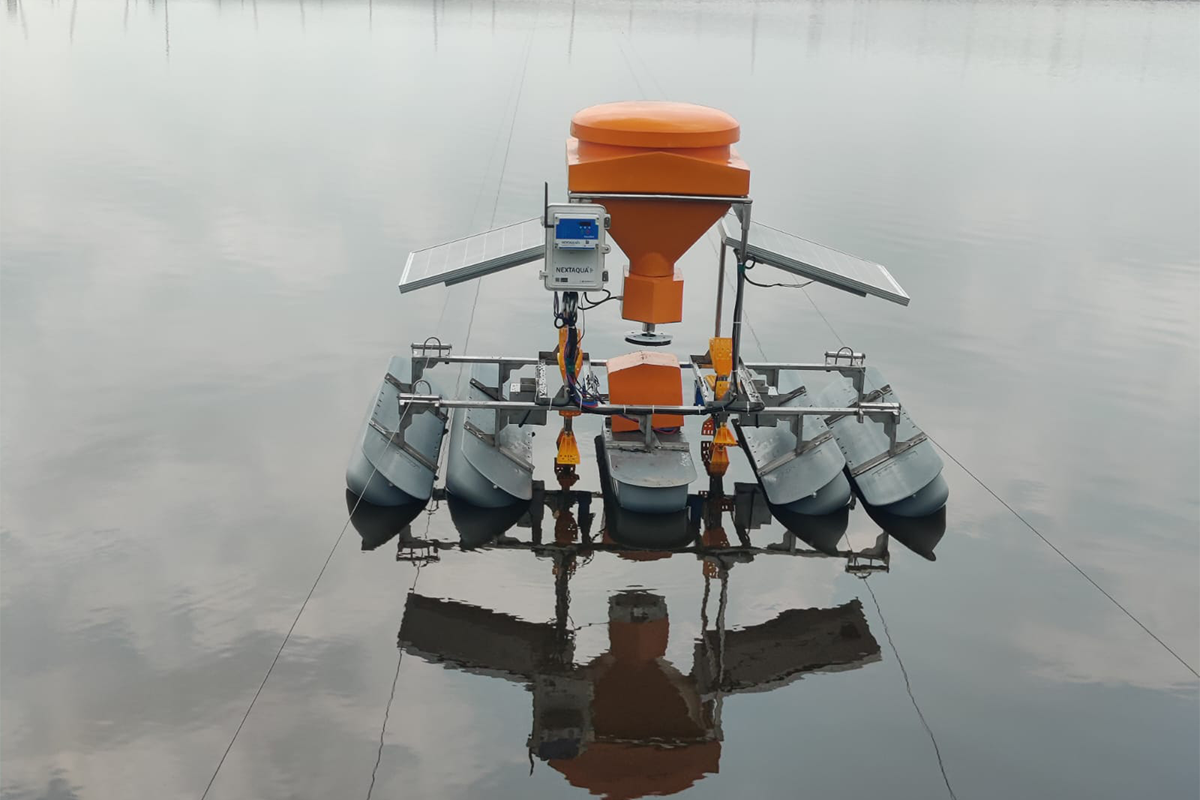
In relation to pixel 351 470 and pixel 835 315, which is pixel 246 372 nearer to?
pixel 351 470

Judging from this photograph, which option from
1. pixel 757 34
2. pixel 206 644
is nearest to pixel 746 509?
pixel 206 644

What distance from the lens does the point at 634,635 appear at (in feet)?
31.0

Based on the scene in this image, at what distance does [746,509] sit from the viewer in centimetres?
1175

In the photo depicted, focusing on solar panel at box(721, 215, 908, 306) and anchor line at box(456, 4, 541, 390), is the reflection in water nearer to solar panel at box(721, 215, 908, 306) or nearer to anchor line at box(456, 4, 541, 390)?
solar panel at box(721, 215, 908, 306)

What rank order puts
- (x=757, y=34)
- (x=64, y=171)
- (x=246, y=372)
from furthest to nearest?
(x=757, y=34), (x=64, y=171), (x=246, y=372)

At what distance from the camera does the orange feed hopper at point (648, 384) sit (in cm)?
1138

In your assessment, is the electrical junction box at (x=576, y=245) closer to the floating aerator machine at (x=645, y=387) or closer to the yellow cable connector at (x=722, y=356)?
the floating aerator machine at (x=645, y=387)

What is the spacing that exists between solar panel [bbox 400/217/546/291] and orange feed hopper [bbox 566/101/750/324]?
780 mm

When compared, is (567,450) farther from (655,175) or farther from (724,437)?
(655,175)

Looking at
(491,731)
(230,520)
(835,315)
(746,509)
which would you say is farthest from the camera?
(835,315)

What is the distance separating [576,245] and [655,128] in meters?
1.35

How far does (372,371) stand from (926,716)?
354 inches

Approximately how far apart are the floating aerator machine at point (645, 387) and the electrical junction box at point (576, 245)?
0.5 inches

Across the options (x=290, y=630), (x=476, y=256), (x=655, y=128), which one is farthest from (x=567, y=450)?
(x=290, y=630)
